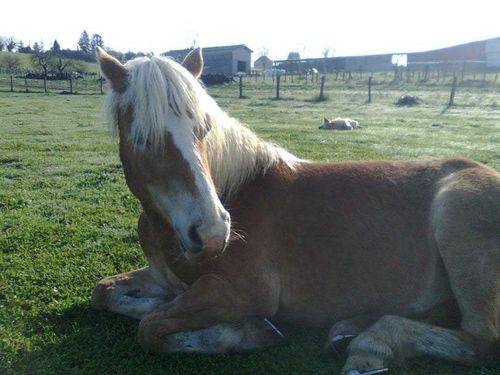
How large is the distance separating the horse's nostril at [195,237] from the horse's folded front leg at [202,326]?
0.77 meters

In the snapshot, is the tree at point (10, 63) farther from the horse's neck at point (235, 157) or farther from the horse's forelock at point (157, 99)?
the horse's forelock at point (157, 99)

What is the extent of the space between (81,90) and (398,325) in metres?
49.1

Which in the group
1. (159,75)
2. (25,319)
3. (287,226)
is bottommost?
(25,319)

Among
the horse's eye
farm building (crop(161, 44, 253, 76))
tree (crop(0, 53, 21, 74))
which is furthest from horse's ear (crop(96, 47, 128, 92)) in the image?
farm building (crop(161, 44, 253, 76))

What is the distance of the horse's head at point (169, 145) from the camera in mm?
3193

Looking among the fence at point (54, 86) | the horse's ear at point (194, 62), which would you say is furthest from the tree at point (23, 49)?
the horse's ear at point (194, 62)

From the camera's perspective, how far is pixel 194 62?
4508mm

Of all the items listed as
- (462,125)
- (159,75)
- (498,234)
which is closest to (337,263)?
(498,234)

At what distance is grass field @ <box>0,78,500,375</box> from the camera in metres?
3.64

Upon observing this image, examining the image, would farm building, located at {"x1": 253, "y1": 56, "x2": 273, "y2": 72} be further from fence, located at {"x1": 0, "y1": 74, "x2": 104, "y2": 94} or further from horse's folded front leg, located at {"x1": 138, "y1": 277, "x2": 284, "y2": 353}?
horse's folded front leg, located at {"x1": 138, "y1": 277, "x2": 284, "y2": 353}

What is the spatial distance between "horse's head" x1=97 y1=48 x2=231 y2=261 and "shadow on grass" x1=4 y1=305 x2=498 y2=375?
90 cm

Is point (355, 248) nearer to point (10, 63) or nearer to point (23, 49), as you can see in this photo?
point (10, 63)

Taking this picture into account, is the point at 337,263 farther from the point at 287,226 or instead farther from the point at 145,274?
the point at 145,274

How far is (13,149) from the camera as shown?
13.9m
